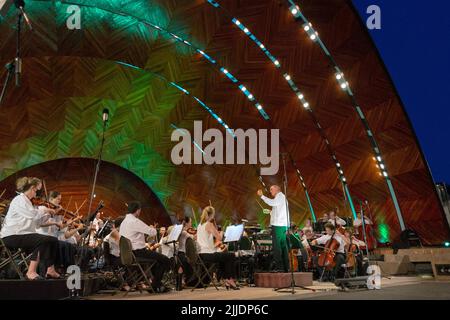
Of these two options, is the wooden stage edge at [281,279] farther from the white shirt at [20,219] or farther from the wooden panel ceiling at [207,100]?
the wooden panel ceiling at [207,100]

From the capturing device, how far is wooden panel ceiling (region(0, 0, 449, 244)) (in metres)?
13.0

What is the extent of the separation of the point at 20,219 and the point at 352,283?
16.3 ft

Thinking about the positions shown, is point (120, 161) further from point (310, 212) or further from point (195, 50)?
point (310, 212)

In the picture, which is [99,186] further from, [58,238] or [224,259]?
[224,259]

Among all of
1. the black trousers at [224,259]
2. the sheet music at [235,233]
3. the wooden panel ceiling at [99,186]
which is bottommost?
the black trousers at [224,259]

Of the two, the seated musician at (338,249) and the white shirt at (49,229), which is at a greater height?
the white shirt at (49,229)

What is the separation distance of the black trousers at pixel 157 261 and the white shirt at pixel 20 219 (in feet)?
5.87

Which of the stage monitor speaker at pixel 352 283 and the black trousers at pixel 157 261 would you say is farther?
the black trousers at pixel 157 261

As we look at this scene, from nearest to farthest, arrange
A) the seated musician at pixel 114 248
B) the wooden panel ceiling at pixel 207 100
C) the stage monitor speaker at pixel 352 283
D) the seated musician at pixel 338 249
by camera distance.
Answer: the stage monitor speaker at pixel 352 283 < the seated musician at pixel 114 248 < the seated musician at pixel 338 249 < the wooden panel ceiling at pixel 207 100

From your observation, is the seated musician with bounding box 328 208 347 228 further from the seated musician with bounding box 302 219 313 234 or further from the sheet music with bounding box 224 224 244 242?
the sheet music with bounding box 224 224 244 242

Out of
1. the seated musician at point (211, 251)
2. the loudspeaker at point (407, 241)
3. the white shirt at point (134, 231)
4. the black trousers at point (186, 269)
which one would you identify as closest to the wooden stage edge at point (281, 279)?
the seated musician at point (211, 251)

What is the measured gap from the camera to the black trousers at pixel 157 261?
6527mm

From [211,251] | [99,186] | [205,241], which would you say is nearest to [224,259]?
[211,251]

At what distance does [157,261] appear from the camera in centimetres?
663
